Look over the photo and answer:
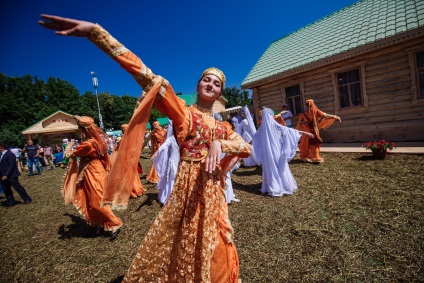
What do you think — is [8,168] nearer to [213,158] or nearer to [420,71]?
[213,158]

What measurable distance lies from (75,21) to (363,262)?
3.62 meters

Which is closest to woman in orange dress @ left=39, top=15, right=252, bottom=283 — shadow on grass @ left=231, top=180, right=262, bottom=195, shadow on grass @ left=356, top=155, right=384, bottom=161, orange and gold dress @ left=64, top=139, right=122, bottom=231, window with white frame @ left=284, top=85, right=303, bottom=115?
orange and gold dress @ left=64, top=139, right=122, bottom=231

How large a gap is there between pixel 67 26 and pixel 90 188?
3394 mm

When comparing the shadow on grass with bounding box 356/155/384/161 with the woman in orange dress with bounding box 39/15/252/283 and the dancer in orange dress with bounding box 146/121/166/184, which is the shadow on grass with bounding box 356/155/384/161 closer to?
the woman in orange dress with bounding box 39/15/252/283

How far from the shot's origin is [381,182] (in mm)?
4691

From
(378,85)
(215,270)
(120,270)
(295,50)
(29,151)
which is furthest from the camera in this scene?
(29,151)

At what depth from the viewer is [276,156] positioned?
5234mm

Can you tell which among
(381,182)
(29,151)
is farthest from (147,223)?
(29,151)

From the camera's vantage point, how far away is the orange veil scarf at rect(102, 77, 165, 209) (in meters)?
1.35

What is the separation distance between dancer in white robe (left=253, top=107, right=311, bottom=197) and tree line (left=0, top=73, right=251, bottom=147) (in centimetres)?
3505

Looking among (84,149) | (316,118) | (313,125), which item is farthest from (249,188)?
(84,149)

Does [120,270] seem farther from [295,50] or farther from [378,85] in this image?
[295,50]

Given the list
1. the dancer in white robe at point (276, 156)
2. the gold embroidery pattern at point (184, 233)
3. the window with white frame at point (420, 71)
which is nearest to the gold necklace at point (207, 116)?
the gold embroidery pattern at point (184, 233)

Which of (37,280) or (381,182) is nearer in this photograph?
(37,280)
